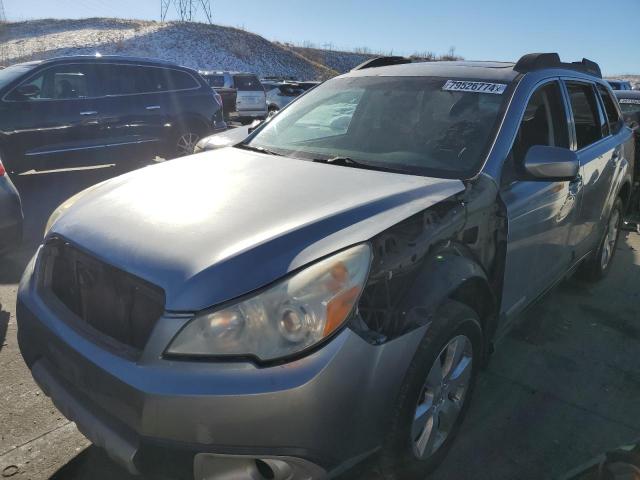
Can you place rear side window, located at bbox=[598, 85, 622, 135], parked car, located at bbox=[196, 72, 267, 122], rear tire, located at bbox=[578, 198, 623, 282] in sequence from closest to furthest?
rear side window, located at bbox=[598, 85, 622, 135]
rear tire, located at bbox=[578, 198, 623, 282]
parked car, located at bbox=[196, 72, 267, 122]

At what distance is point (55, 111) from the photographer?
7.00 meters

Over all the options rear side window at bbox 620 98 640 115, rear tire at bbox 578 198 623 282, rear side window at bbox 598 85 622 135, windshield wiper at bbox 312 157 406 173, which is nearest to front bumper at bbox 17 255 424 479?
windshield wiper at bbox 312 157 406 173

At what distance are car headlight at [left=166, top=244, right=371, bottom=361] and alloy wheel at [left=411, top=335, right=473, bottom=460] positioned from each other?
59 cm

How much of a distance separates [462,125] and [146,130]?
6.40m

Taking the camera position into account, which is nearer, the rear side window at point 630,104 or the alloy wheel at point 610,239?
the alloy wheel at point 610,239

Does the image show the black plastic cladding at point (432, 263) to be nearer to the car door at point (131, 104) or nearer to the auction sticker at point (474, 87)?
the auction sticker at point (474, 87)

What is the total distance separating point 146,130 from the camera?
26.1ft

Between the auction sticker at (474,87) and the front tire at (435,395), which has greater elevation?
the auction sticker at (474,87)

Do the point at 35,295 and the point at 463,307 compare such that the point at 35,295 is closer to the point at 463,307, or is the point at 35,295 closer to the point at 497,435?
the point at 463,307

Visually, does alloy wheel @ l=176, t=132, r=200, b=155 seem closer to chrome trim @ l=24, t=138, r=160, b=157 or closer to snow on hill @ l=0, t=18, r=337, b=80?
chrome trim @ l=24, t=138, r=160, b=157

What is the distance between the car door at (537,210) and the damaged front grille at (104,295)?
1705 millimetres

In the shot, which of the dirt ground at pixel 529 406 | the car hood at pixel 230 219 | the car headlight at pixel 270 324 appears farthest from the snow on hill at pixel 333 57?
the car headlight at pixel 270 324

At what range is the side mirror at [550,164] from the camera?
2.49 meters

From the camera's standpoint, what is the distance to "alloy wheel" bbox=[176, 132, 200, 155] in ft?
27.6
